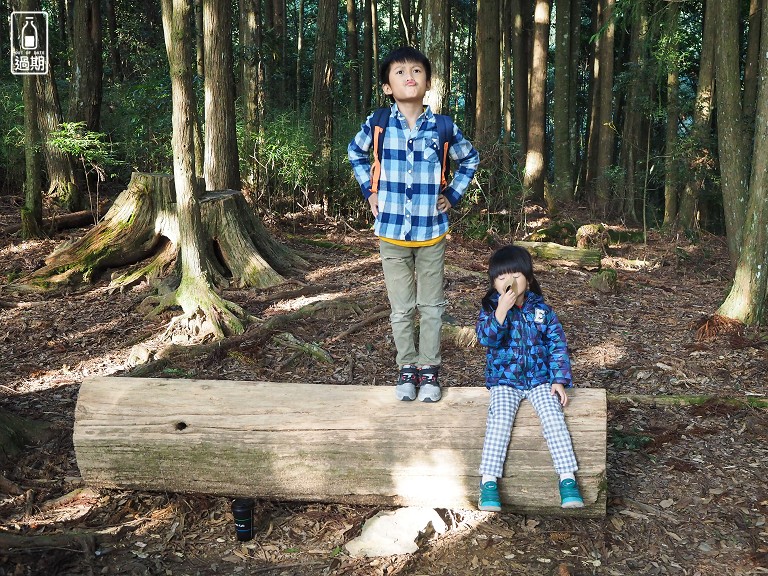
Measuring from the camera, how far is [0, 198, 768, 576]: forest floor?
3.62 m

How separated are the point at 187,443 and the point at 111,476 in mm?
556

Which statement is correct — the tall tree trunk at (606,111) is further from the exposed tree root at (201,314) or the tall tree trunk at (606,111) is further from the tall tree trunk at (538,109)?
the exposed tree root at (201,314)

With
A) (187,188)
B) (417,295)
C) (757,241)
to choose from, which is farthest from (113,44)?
(417,295)

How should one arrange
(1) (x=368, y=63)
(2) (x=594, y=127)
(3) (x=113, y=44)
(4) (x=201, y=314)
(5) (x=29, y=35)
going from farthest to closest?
(2) (x=594, y=127) → (1) (x=368, y=63) → (3) (x=113, y=44) → (5) (x=29, y=35) → (4) (x=201, y=314)

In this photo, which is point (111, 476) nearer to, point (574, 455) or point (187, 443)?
point (187, 443)

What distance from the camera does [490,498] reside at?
12.2ft

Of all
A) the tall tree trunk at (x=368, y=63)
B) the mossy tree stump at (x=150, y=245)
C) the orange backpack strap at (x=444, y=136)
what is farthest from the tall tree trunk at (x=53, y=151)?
the tall tree trunk at (x=368, y=63)

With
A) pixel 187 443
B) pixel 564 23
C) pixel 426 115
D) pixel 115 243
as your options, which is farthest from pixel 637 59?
pixel 187 443

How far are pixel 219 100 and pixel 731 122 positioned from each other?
6.26m

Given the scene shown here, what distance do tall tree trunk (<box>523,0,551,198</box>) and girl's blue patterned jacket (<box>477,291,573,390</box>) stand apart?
12.6 metres

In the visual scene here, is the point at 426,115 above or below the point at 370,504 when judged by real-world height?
above

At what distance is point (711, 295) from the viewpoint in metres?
9.11

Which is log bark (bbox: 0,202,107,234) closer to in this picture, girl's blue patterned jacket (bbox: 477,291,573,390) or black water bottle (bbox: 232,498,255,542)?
black water bottle (bbox: 232,498,255,542)

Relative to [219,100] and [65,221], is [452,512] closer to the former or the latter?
[219,100]
